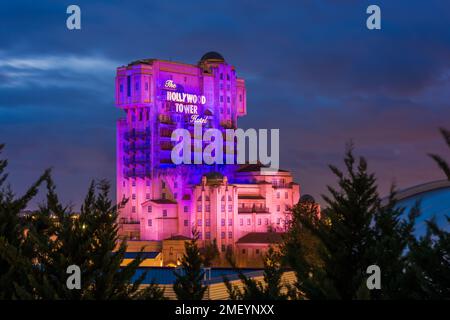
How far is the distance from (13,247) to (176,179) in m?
139

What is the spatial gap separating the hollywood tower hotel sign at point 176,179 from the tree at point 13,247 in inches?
4940

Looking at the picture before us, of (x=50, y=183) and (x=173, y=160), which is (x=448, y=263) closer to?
(x=50, y=183)

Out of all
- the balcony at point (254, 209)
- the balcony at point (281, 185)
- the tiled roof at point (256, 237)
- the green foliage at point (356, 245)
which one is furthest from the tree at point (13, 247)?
the balcony at point (281, 185)

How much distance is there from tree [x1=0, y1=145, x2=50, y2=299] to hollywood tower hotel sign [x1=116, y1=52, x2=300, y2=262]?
12547 centimetres

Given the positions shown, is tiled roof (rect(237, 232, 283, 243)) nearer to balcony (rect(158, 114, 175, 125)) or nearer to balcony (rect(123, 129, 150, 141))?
balcony (rect(123, 129, 150, 141))

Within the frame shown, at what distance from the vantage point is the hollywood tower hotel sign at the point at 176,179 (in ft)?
545

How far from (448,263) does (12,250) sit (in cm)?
1426

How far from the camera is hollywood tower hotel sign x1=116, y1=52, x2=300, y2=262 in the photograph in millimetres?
166000

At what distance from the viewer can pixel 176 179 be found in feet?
566

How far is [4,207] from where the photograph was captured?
123 ft

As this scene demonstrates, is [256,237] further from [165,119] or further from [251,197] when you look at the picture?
[165,119]

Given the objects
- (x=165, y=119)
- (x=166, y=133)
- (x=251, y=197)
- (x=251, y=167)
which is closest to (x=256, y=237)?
(x=251, y=197)

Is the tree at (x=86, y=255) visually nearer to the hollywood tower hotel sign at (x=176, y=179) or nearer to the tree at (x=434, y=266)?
the tree at (x=434, y=266)
